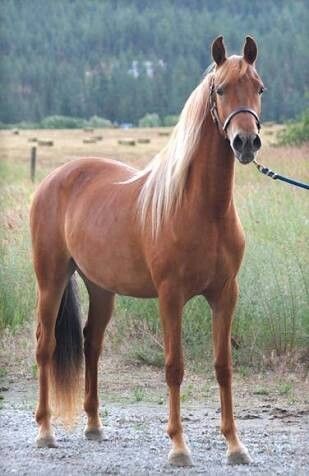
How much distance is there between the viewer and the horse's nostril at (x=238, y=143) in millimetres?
4172

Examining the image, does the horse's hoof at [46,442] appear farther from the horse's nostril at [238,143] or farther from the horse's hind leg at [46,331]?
the horse's nostril at [238,143]

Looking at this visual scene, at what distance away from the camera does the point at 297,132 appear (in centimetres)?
1590

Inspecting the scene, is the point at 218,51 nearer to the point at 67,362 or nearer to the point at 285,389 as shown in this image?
the point at 67,362

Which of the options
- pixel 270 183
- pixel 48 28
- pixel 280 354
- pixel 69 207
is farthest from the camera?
pixel 270 183

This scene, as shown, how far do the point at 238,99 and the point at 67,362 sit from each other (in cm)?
198

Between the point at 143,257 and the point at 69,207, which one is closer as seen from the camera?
the point at 143,257

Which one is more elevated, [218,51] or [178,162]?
[218,51]

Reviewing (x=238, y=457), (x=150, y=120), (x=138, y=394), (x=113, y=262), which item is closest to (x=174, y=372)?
(x=238, y=457)

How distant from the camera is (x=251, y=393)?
6535 mm

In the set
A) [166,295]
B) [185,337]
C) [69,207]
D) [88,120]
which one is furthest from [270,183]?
[166,295]

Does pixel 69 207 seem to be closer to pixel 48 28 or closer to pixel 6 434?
pixel 6 434

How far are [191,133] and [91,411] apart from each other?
1.78m

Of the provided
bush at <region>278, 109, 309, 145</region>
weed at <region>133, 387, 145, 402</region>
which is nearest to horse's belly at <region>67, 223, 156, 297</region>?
weed at <region>133, 387, 145, 402</region>

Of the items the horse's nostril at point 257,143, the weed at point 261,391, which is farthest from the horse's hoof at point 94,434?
the horse's nostril at point 257,143
